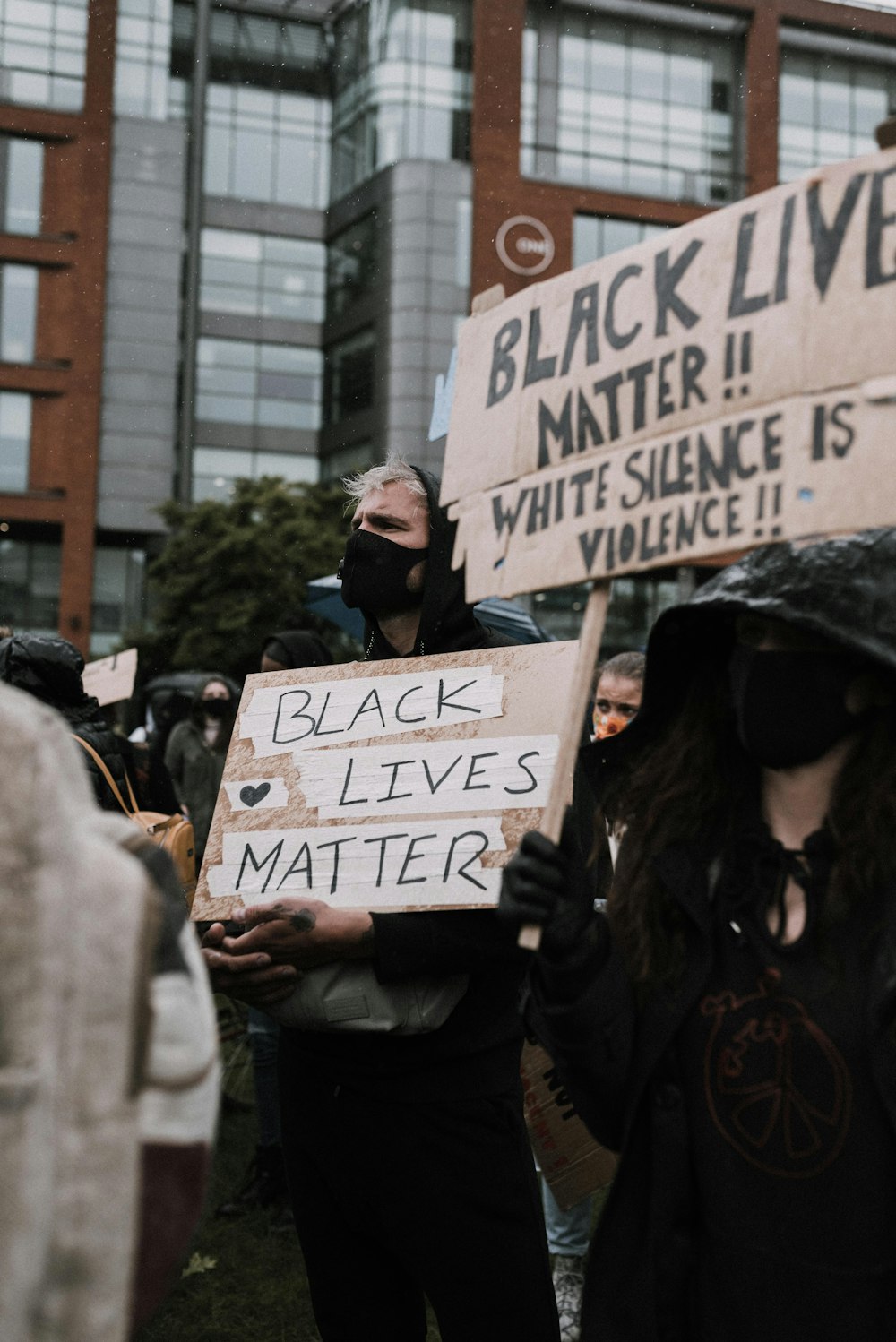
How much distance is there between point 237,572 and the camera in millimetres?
26109

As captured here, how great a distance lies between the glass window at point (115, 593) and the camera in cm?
3550

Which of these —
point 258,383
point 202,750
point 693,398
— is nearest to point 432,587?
point 693,398

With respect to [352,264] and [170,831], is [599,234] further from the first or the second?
[170,831]

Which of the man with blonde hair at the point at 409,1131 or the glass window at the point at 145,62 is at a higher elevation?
the glass window at the point at 145,62

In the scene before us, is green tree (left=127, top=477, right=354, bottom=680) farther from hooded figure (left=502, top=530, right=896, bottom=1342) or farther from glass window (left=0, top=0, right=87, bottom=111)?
hooded figure (left=502, top=530, right=896, bottom=1342)

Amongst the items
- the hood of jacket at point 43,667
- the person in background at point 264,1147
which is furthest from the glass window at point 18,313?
the hood of jacket at point 43,667

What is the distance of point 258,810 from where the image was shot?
2490 millimetres

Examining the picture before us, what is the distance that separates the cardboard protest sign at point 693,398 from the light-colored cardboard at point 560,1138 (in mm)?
1536

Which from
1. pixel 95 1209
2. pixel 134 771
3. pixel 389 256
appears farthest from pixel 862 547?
pixel 389 256

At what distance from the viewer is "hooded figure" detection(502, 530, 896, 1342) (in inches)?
65.0

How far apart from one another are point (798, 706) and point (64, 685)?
8.58 ft

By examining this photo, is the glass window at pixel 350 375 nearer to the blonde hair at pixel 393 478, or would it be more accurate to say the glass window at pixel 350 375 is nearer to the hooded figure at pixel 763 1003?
the blonde hair at pixel 393 478

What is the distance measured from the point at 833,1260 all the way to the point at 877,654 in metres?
0.78

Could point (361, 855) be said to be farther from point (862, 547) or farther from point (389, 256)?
point (389, 256)
